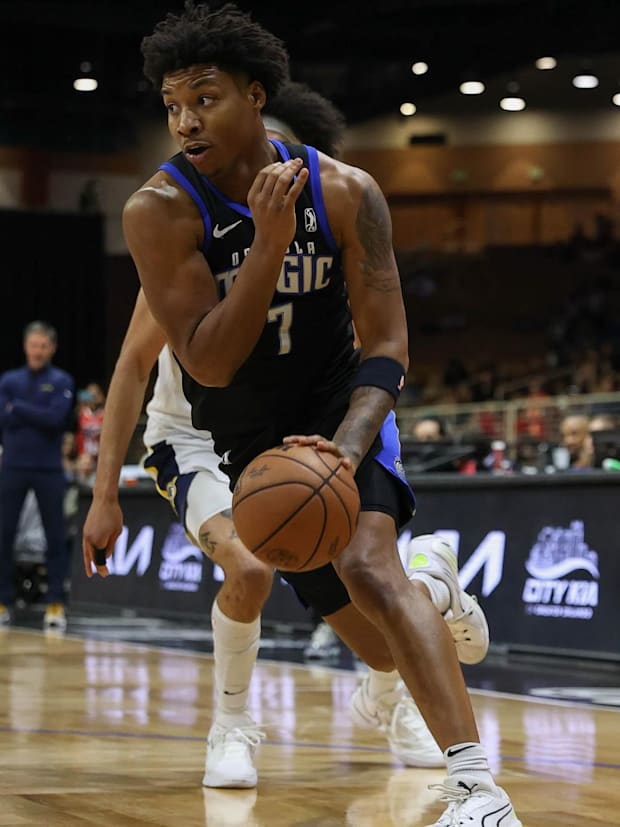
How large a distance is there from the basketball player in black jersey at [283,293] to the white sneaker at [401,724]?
1082mm

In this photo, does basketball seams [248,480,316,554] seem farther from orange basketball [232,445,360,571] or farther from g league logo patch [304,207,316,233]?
g league logo patch [304,207,316,233]

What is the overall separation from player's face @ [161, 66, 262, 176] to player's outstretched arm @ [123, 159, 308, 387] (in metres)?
0.11

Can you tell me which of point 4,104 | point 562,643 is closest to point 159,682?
point 562,643

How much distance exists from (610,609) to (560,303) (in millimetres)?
18094

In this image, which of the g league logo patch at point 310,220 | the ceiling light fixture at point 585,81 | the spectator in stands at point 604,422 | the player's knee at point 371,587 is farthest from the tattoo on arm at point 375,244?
the ceiling light fixture at point 585,81

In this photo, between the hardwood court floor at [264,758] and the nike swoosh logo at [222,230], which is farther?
the hardwood court floor at [264,758]

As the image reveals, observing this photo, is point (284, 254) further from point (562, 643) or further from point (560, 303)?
point (560, 303)

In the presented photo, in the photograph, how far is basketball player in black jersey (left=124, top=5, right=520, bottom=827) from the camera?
2.96 metres

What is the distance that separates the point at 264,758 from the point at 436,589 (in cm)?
95

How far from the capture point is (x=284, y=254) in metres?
3.05

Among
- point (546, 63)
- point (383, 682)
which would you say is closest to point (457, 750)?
point (383, 682)

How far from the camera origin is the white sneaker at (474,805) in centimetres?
288

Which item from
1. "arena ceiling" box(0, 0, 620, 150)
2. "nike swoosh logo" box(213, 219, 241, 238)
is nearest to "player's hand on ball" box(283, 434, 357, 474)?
"nike swoosh logo" box(213, 219, 241, 238)

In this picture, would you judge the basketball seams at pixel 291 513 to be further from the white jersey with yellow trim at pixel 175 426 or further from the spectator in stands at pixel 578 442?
the spectator in stands at pixel 578 442
